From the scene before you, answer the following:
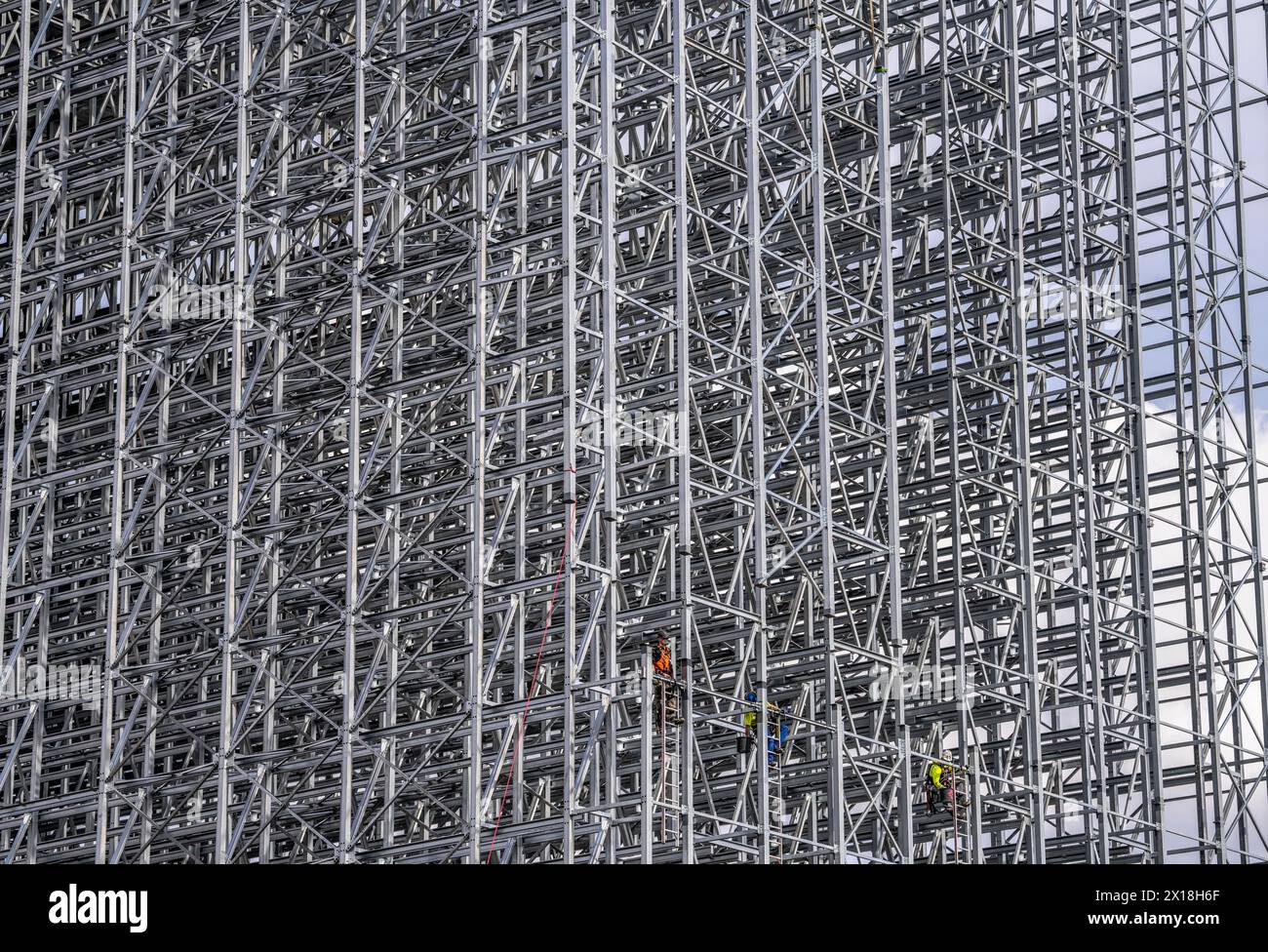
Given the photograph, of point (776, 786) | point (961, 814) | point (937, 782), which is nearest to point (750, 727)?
point (776, 786)

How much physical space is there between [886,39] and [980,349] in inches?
220

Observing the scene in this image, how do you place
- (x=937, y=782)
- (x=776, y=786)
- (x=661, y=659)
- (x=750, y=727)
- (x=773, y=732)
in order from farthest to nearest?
(x=776, y=786) → (x=937, y=782) → (x=773, y=732) → (x=750, y=727) → (x=661, y=659)

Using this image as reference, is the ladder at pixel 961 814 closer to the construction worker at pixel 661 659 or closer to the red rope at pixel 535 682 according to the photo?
the construction worker at pixel 661 659

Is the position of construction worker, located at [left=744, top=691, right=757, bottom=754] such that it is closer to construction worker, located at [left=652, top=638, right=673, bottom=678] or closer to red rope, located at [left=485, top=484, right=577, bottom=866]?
construction worker, located at [left=652, top=638, right=673, bottom=678]

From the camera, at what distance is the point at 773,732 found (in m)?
34.8

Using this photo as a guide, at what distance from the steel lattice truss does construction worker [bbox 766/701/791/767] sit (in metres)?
0.51

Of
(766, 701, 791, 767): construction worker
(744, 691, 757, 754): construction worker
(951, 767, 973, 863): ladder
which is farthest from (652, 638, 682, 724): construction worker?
(951, 767, 973, 863): ladder

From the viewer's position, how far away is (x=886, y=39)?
4144 cm

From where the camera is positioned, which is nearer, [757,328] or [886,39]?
[757,328]

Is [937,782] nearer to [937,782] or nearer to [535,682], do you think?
[937,782]

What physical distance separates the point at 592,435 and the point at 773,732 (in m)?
4.48
